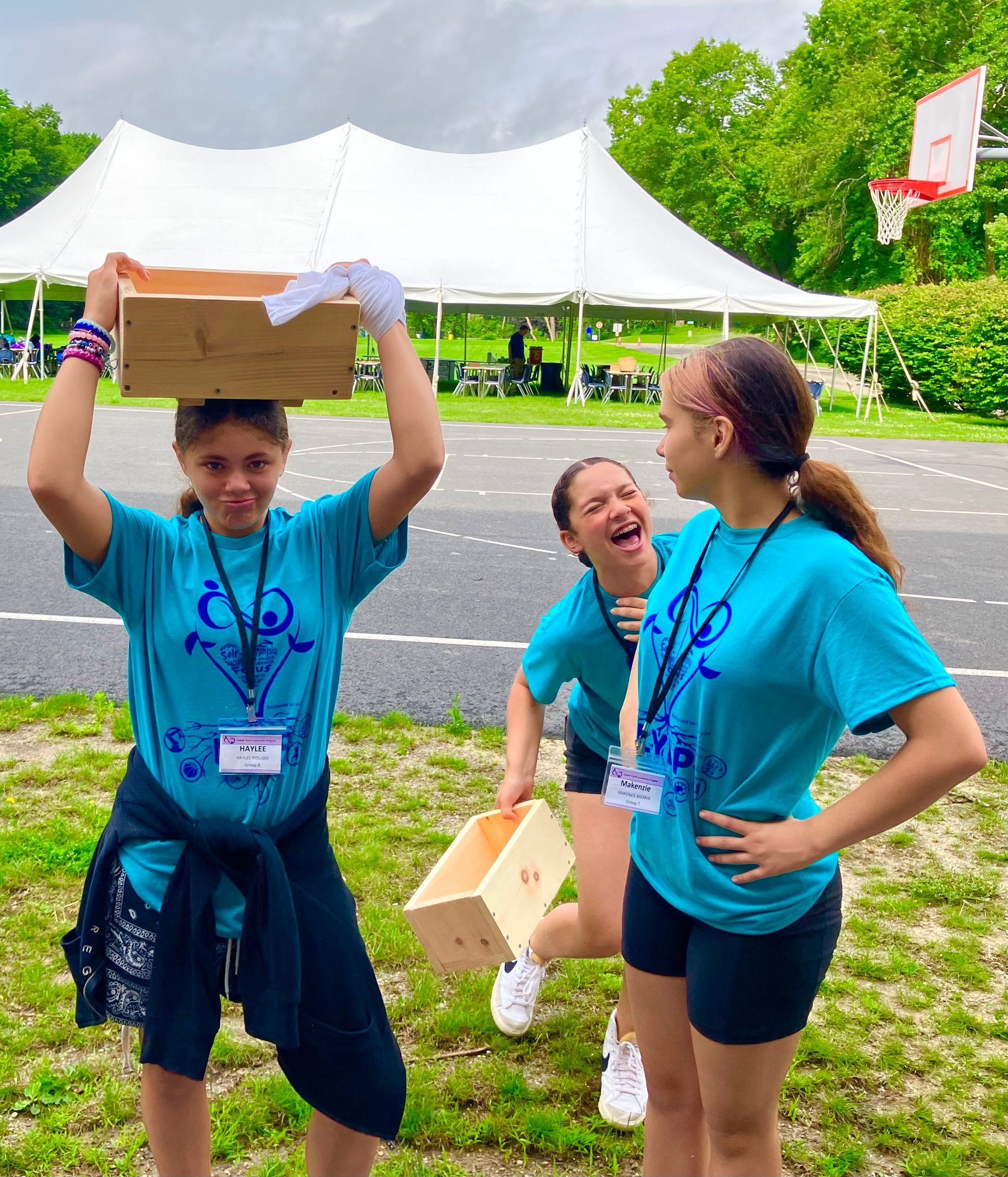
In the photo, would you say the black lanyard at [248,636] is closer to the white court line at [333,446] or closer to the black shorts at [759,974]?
the black shorts at [759,974]

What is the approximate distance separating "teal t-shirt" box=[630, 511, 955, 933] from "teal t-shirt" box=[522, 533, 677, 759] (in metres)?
0.73

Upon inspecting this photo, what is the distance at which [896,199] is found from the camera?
81.6 ft

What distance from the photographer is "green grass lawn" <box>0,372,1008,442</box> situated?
23375 millimetres

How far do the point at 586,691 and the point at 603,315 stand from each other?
3129cm

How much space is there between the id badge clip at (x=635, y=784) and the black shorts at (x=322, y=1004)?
615 mm

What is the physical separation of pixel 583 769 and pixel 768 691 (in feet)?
4.29

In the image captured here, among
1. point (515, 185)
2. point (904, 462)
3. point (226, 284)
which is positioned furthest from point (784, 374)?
point (515, 185)

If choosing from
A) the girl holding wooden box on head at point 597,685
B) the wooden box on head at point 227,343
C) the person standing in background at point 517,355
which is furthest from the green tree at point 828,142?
the wooden box on head at point 227,343

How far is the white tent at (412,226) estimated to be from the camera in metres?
23.8

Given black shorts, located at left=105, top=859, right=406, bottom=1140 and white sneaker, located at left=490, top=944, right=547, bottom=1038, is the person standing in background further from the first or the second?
black shorts, located at left=105, top=859, right=406, bottom=1140

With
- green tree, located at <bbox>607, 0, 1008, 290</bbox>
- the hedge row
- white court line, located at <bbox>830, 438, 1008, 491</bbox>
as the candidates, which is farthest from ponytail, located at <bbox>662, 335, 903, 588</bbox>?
green tree, located at <bbox>607, 0, 1008, 290</bbox>

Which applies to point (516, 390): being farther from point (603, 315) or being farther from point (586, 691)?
point (586, 691)

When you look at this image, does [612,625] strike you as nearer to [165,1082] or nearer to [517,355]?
[165,1082]

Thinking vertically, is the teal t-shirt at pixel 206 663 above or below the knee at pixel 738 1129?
above
